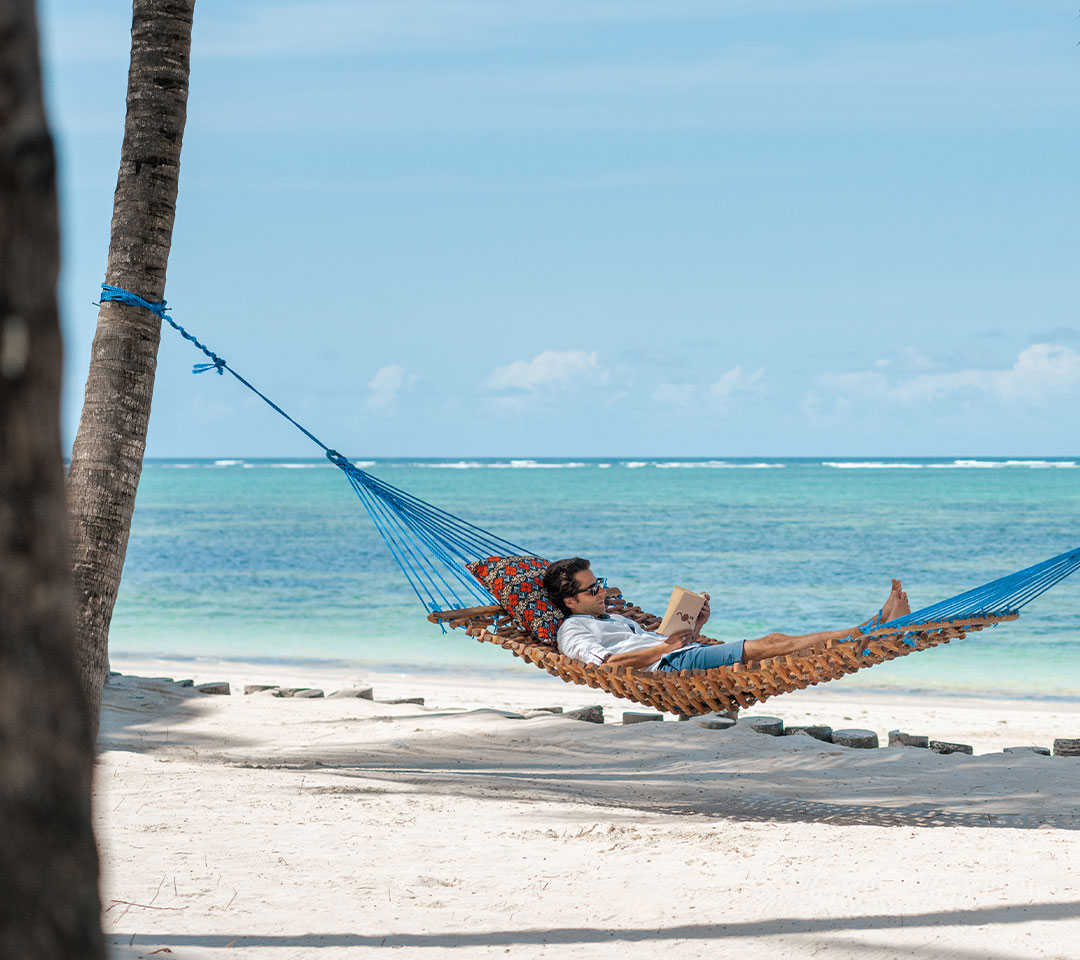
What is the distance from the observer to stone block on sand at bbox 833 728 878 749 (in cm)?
440

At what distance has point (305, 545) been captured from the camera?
65.7ft

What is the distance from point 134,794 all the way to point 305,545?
56.6 ft

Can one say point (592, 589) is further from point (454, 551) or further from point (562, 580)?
point (454, 551)

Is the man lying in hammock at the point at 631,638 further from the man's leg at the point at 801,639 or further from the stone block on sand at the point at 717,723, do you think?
the stone block on sand at the point at 717,723

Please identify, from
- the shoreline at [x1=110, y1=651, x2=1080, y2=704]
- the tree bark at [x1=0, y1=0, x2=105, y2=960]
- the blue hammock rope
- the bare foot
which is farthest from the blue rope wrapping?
the shoreline at [x1=110, y1=651, x2=1080, y2=704]

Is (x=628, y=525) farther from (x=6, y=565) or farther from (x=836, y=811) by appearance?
(x=6, y=565)

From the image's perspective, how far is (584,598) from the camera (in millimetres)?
3963

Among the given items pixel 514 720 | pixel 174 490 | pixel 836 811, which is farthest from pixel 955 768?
pixel 174 490

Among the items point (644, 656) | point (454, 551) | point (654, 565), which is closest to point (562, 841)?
point (644, 656)

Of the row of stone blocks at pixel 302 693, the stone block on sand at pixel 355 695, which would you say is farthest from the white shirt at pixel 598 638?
the stone block on sand at pixel 355 695

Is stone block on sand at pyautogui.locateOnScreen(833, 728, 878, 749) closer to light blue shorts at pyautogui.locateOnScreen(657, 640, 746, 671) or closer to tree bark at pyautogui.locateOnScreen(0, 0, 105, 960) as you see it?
light blue shorts at pyautogui.locateOnScreen(657, 640, 746, 671)

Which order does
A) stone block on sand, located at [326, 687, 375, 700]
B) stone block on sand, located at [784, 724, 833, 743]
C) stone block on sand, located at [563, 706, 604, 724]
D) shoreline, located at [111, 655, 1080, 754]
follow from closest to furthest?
stone block on sand, located at [784, 724, 833, 743]
stone block on sand, located at [563, 706, 604, 724]
stone block on sand, located at [326, 687, 375, 700]
shoreline, located at [111, 655, 1080, 754]

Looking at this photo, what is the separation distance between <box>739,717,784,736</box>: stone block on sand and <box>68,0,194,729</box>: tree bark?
2.67 m

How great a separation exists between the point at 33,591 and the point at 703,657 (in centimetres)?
281
